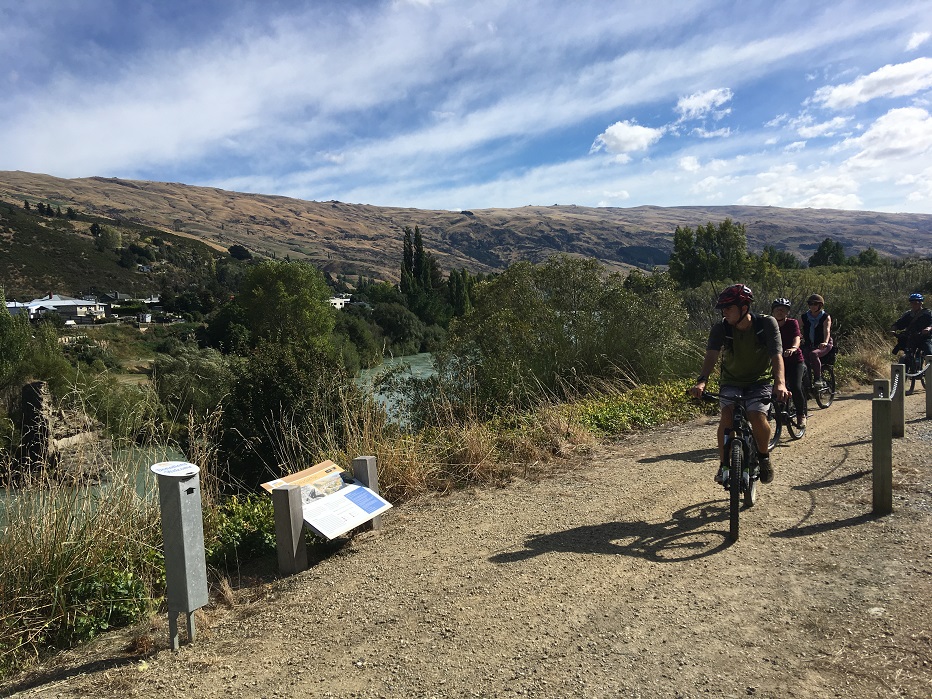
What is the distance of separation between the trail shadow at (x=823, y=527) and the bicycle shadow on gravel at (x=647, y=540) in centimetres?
40

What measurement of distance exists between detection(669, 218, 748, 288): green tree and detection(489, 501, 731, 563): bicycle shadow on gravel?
242ft

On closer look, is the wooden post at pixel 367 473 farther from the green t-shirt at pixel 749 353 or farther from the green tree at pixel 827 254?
the green tree at pixel 827 254

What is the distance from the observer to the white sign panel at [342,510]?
450 cm

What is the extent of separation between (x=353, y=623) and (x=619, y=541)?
6.61 ft

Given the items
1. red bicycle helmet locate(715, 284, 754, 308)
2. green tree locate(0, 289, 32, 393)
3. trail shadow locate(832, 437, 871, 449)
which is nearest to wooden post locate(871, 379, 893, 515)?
red bicycle helmet locate(715, 284, 754, 308)

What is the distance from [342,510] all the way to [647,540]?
2.26 m

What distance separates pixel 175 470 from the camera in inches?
134

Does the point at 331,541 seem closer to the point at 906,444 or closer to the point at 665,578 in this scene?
the point at 665,578

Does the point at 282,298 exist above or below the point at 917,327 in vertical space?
below

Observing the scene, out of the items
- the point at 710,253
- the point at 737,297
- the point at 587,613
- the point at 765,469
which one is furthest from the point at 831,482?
the point at 710,253

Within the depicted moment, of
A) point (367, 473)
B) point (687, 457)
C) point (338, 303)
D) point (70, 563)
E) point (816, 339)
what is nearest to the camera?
point (70, 563)

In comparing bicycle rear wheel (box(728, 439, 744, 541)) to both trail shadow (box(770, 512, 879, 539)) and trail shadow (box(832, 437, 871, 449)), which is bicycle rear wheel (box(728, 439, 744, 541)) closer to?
trail shadow (box(770, 512, 879, 539))

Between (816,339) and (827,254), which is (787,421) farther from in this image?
(827,254)

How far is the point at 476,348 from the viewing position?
11797 mm
